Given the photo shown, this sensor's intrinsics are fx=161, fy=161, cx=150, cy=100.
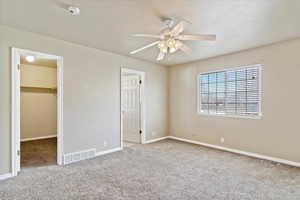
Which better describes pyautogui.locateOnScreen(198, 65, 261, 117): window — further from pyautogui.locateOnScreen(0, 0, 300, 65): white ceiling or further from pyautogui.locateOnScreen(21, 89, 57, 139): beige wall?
pyautogui.locateOnScreen(21, 89, 57, 139): beige wall

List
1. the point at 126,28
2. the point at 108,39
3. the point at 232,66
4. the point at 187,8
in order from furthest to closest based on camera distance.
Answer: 1. the point at 232,66
2. the point at 108,39
3. the point at 126,28
4. the point at 187,8

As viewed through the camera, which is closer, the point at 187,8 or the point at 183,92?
the point at 187,8

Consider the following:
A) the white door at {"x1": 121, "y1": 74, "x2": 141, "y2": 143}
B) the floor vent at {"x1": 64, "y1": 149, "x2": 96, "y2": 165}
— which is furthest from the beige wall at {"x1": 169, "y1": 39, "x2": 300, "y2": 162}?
the floor vent at {"x1": 64, "y1": 149, "x2": 96, "y2": 165}

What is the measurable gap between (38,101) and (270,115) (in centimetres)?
680

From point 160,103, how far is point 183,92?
2.72 feet

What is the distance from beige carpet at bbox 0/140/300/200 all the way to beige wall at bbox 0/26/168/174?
517mm

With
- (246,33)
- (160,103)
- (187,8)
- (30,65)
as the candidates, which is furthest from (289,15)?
(30,65)

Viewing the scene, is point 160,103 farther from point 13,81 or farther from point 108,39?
point 13,81

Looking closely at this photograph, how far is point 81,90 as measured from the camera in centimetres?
351

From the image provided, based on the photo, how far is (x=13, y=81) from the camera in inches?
106

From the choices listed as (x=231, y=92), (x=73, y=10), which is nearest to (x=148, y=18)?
(x=73, y=10)

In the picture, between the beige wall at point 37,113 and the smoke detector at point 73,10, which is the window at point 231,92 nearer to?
the smoke detector at point 73,10

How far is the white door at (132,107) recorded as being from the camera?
16.3ft

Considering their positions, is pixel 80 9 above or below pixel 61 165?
above
